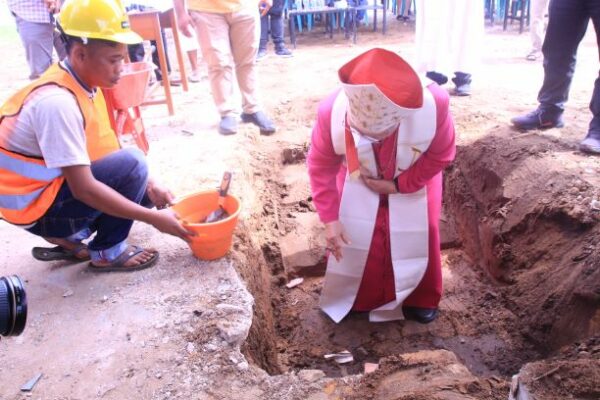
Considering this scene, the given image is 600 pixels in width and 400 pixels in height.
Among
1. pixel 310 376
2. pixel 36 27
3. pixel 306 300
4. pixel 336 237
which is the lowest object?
pixel 306 300

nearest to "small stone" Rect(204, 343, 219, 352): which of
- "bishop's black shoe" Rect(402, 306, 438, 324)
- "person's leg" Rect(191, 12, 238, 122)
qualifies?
"bishop's black shoe" Rect(402, 306, 438, 324)

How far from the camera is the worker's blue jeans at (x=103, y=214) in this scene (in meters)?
2.35

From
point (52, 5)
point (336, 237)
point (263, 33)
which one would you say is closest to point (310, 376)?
point (336, 237)

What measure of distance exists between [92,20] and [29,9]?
3080mm

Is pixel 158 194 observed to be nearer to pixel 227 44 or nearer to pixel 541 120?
pixel 227 44


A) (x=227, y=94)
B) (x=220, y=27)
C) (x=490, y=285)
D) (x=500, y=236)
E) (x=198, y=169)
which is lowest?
(x=490, y=285)

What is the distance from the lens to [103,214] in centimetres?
248

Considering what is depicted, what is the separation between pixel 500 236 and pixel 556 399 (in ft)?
5.96

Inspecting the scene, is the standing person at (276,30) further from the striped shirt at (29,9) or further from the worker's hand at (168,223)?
the worker's hand at (168,223)

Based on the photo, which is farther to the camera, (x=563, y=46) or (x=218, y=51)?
(x=218, y=51)

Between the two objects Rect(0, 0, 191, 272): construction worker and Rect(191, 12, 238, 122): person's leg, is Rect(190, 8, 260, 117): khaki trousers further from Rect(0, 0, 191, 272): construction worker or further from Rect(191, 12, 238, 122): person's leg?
Rect(0, 0, 191, 272): construction worker

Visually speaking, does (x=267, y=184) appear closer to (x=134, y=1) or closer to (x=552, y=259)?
(x=552, y=259)

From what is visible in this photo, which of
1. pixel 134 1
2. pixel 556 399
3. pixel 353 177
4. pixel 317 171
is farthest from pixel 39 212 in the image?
pixel 134 1

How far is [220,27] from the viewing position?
4.20 meters
